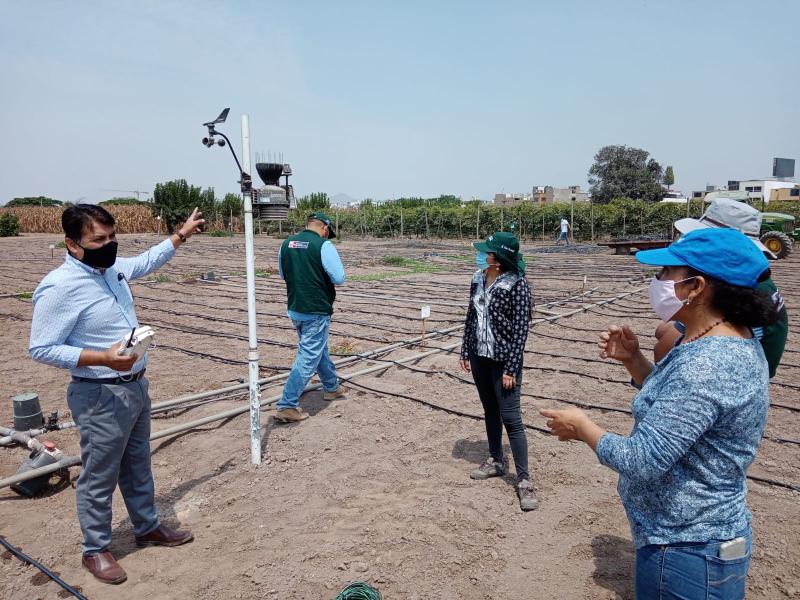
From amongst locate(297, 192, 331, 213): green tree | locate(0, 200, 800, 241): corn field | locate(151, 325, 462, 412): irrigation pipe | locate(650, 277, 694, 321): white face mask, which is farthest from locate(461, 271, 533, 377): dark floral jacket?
locate(297, 192, 331, 213): green tree

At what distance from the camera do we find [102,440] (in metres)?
2.62

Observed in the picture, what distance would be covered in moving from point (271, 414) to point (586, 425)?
12.1 feet

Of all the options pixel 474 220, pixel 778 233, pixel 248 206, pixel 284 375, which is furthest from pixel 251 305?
pixel 474 220

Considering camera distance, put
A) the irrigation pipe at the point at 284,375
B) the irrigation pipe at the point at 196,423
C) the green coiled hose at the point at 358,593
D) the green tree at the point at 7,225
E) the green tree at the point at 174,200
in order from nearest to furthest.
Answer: the green coiled hose at the point at 358,593
the irrigation pipe at the point at 196,423
the irrigation pipe at the point at 284,375
the green tree at the point at 7,225
the green tree at the point at 174,200

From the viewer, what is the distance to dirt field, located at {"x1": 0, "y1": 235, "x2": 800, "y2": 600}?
2.75m

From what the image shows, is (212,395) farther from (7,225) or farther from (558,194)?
(558,194)

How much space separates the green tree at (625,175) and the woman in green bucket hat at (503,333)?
40.8 meters

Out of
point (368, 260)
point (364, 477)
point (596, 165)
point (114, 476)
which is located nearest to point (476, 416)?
point (364, 477)

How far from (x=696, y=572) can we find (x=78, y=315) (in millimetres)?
2534

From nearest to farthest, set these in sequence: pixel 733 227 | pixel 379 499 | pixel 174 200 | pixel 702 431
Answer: pixel 702 431
pixel 733 227
pixel 379 499
pixel 174 200

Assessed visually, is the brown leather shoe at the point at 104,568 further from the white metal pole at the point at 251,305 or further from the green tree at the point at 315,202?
the green tree at the point at 315,202

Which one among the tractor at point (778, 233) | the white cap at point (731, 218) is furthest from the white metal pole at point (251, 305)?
the tractor at point (778, 233)

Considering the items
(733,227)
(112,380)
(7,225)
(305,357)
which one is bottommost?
(305,357)

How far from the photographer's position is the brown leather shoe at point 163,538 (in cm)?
298
